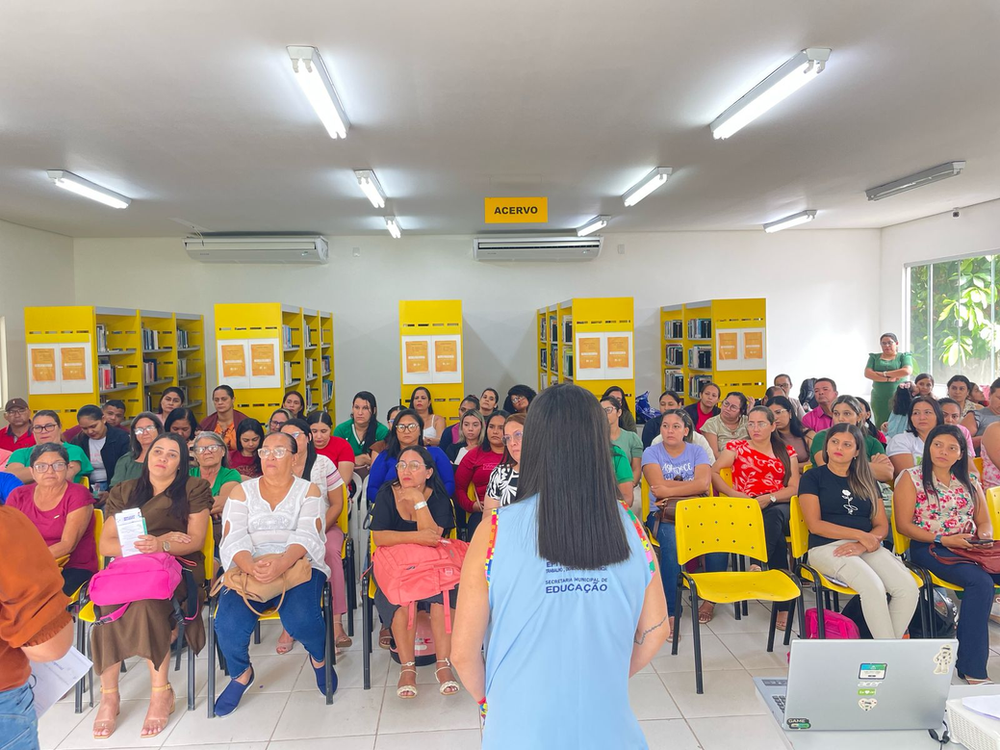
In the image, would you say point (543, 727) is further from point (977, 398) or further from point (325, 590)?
point (977, 398)

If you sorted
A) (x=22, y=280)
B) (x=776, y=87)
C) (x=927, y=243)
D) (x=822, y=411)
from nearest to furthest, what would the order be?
(x=776, y=87)
(x=822, y=411)
(x=22, y=280)
(x=927, y=243)

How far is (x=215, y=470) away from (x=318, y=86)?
2378 mm

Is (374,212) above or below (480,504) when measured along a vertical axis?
above

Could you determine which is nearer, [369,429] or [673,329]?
[369,429]

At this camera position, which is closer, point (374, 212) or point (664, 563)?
point (664, 563)

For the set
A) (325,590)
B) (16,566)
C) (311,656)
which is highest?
(16,566)

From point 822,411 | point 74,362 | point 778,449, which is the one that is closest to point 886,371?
point 822,411

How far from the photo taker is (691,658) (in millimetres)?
3629

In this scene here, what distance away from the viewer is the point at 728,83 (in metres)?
4.40

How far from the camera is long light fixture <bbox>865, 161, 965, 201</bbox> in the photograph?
657 centimetres

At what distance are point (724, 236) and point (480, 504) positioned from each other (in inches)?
319

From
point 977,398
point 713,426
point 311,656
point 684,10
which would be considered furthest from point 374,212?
point 977,398

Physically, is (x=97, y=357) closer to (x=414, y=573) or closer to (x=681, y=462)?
(x=414, y=573)

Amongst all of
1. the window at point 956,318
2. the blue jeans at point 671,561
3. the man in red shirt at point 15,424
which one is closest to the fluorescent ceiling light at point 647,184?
the blue jeans at point 671,561
